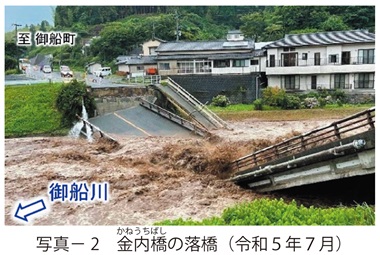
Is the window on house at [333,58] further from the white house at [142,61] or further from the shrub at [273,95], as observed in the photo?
the white house at [142,61]

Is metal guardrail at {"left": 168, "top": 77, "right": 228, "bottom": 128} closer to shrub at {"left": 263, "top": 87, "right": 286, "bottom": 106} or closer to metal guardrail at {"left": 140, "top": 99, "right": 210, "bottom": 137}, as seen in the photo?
metal guardrail at {"left": 140, "top": 99, "right": 210, "bottom": 137}

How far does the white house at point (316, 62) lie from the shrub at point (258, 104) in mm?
316

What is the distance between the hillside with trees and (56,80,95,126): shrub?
45.6 inches

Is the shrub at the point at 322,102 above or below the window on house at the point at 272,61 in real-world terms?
below

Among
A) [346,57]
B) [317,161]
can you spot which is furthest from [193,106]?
[317,161]

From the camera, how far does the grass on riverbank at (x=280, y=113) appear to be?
243 inches

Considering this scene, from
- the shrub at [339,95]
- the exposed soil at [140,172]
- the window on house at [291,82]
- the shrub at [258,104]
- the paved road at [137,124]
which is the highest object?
the window on house at [291,82]

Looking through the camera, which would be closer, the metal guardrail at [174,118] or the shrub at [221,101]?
the shrub at [221,101]

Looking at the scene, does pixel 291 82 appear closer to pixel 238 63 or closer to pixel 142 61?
pixel 238 63

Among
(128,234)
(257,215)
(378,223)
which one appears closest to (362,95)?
(378,223)


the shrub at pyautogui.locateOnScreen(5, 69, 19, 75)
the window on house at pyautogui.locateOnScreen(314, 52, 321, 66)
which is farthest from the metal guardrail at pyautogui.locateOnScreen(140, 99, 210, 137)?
the shrub at pyautogui.locateOnScreen(5, 69, 19, 75)

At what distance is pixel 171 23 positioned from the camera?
5.62 meters

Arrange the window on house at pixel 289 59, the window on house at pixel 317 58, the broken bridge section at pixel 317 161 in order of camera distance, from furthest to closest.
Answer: the window on house at pixel 289 59 → the window on house at pixel 317 58 → the broken bridge section at pixel 317 161

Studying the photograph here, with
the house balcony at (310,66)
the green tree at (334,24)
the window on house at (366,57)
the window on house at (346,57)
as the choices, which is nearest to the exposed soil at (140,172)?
the house balcony at (310,66)
